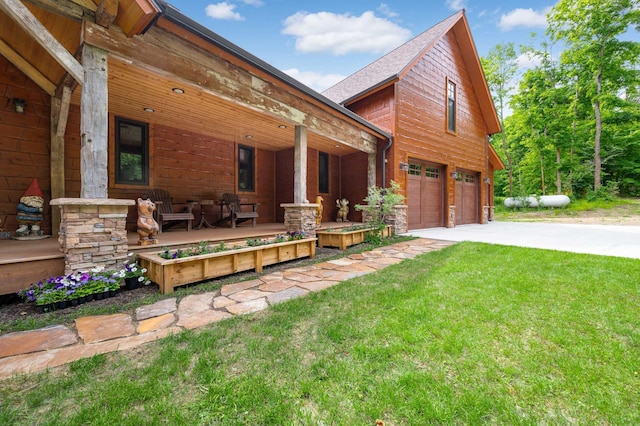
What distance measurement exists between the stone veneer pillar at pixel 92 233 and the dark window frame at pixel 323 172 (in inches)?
259

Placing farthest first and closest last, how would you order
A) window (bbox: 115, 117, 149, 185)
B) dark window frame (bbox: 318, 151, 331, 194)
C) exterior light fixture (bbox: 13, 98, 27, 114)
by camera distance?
1. dark window frame (bbox: 318, 151, 331, 194)
2. window (bbox: 115, 117, 149, 185)
3. exterior light fixture (bbox: 13, 98, 27, 114)

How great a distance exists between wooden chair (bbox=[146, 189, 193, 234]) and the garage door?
9783 mm

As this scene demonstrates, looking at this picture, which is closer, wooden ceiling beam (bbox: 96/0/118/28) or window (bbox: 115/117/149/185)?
wooden ceiling beam (bbox: 96/0/118/28)

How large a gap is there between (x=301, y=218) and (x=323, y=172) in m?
4.21

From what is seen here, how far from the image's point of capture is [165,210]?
19.6 feet

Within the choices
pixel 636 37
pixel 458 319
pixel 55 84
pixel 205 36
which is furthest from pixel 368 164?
pixel 636 37

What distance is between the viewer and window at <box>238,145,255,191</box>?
791 cm

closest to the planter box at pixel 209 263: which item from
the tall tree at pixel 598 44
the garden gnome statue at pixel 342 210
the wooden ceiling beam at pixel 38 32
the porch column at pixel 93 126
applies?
the porch column at pixel 93 126

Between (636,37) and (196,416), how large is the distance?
24597mm

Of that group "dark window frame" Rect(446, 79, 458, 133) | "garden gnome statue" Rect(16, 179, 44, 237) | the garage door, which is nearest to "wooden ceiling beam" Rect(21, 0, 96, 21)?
"garden gnome statue" Rect(16, 179, 44, 237)

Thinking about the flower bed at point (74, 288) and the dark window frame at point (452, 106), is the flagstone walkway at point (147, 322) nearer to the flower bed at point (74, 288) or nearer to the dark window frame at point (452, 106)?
the flower bed at point (74, 288)

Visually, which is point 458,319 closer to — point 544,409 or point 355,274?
point 544,409

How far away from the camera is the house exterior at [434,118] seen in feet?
26.7

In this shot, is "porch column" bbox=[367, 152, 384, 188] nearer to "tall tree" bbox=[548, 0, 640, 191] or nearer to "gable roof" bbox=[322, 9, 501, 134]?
"gable roof" bbox=[322, 9, 501, 134]
